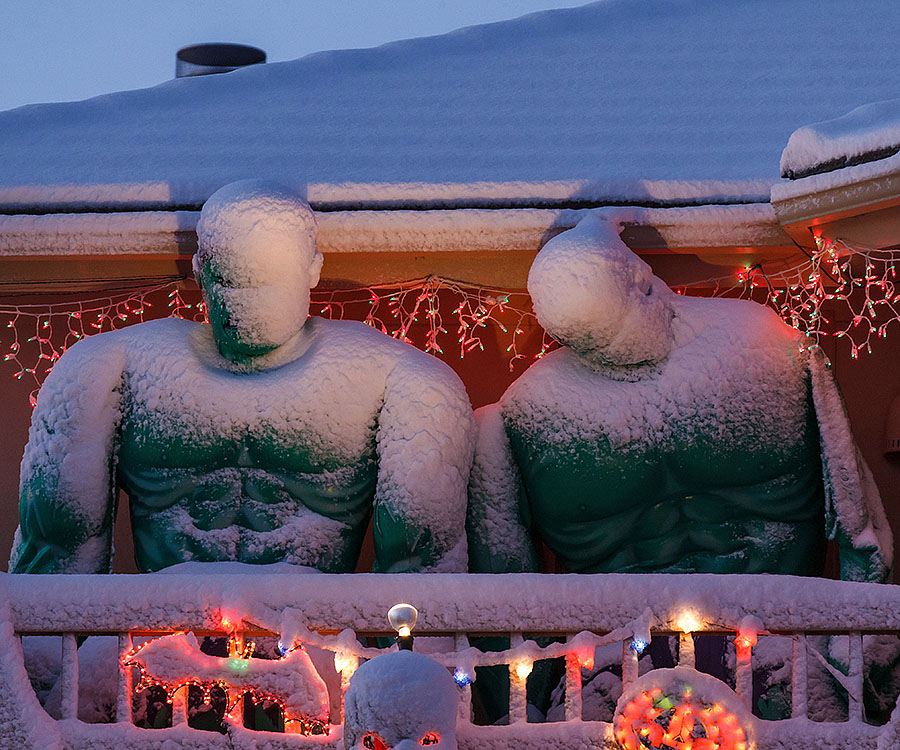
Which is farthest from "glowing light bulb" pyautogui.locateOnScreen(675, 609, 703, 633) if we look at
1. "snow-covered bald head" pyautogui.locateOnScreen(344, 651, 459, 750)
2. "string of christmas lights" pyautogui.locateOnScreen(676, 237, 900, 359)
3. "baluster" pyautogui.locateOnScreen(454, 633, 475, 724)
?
"string of christmas lights" pyautogui.locateOnScreen(676, 237, 900, 359)

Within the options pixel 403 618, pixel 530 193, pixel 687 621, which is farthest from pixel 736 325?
pixel 403 618

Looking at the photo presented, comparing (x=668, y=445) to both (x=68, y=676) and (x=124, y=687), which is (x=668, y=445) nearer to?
(x=124, y=687)

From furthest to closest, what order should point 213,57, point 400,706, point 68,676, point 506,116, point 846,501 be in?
point 213,57 → point 506,116 → point 846,501 → point 68,676 → point 400,706

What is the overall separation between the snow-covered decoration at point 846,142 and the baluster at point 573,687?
5.71 ft

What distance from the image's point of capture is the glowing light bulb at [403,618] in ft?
10.9

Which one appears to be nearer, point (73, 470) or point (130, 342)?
point (73, 470)

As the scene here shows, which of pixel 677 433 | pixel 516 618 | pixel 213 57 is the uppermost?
pixel 213 57

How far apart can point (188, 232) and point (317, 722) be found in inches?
76.1

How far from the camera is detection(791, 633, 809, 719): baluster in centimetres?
345

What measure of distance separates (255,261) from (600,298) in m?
1.11

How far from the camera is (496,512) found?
15.2 feet

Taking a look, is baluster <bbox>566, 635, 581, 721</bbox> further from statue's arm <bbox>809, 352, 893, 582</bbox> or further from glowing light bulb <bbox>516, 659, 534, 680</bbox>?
statue's arm <bbox>809, 352, 893, 582</bbox>

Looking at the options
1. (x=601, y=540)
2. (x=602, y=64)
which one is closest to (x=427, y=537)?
(x=601, y=540)

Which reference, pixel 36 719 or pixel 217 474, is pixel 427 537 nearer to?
pixel 217 474
